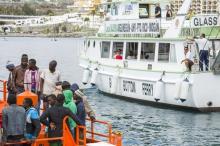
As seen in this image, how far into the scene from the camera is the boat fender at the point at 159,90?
28.2 metres

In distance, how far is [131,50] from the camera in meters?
31.8

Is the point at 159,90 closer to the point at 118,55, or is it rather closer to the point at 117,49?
the point at 118,55

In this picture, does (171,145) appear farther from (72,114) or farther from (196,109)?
(72,114)

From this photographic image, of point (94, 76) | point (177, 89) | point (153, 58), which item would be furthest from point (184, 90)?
point (94, 76)

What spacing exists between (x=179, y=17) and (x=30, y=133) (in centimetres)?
1804

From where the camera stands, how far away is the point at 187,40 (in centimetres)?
2814

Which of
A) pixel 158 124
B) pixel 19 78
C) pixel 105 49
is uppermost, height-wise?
pixel 19 78

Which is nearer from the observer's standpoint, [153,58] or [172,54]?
[172,54]

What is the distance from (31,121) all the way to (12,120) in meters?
0.50

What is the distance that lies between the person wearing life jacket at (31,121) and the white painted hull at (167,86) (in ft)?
48.1

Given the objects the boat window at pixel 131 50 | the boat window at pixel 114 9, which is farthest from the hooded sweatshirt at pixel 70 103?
the boat window at pixel 114 9

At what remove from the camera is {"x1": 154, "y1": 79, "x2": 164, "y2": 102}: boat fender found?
92.7 ft

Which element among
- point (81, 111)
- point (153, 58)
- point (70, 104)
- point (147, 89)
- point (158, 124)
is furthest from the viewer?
point (153, 58)

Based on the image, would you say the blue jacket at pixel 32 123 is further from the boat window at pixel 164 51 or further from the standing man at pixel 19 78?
the boat window at pixel 164 51
